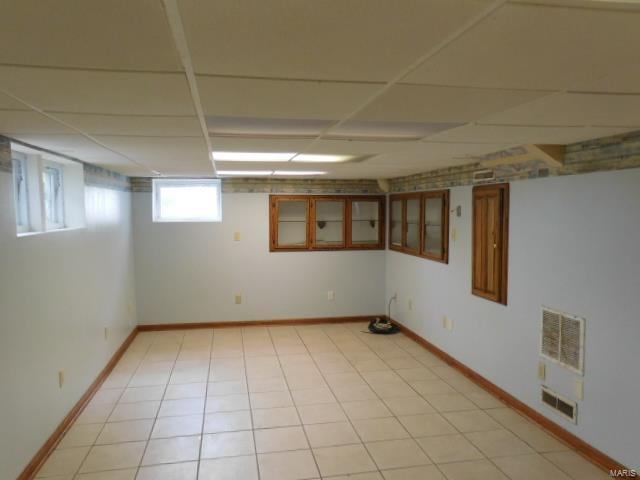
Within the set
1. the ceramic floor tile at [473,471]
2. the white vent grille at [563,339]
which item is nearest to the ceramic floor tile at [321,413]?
the ceramic floor tile at [473,471]

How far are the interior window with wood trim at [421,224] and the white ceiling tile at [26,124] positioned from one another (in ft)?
11.7

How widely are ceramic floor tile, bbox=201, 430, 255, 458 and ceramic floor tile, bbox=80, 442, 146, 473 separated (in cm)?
43

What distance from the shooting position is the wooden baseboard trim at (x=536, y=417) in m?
2.78

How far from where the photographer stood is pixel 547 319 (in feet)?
10.6

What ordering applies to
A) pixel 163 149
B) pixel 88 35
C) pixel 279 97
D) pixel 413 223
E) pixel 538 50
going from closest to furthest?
1. pixel 88 35
2. pixel 538 50
3. pixel 279 97
4. pixel 163 149
5. pixel 413 223

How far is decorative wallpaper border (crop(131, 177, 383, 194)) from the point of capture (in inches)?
228

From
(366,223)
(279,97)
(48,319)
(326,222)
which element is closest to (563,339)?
(279,97)

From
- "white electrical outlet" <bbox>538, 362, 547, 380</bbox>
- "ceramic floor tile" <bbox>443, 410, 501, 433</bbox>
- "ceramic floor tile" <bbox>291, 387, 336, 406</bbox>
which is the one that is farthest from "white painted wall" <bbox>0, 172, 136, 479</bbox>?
"white electrical outlet" <bbox>538, 362, 547, 380</bbox>

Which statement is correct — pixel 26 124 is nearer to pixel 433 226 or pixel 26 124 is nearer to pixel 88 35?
pixel 88 35

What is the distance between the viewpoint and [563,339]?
308 cm

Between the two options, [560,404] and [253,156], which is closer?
[560,404]

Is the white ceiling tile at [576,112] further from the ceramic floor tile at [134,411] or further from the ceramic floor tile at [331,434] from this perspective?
the ceramic floor tile at [134,411]

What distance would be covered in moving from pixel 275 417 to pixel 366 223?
140 inches

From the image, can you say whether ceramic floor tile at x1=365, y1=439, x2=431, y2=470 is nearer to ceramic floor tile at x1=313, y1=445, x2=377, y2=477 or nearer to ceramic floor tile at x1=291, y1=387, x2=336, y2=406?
ceramic floor tile at x1=313, y1=445, x2=377, y2=477
